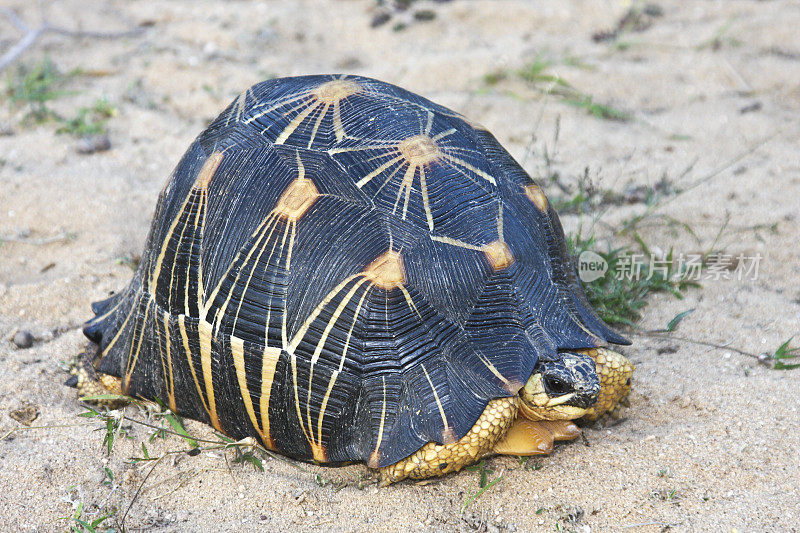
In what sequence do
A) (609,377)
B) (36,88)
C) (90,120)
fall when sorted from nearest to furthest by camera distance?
(609,377)
(90,120)
(36,88)

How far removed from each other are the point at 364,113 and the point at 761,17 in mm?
4749

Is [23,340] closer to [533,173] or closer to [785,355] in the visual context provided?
[533,173]

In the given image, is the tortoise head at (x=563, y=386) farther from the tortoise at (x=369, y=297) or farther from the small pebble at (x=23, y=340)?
the small pebble at (x=23, y=340)

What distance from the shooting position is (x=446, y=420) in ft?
7.16

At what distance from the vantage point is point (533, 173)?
4285 mm

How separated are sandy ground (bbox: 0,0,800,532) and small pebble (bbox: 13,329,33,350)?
0.12 feet

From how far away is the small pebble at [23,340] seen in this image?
10.2ft

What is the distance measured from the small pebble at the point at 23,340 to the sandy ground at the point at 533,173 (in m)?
0.04

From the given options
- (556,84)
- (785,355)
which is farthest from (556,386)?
(556,84)

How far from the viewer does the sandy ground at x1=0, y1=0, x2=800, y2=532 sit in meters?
2.34

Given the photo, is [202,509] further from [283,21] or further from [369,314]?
[283,21]

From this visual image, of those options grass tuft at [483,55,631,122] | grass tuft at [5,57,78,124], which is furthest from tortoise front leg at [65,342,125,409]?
grass tuft at [483,55,631,122]

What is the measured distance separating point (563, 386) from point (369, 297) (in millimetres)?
746

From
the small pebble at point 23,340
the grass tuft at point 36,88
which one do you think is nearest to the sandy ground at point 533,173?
the small pebble at point 23,340
